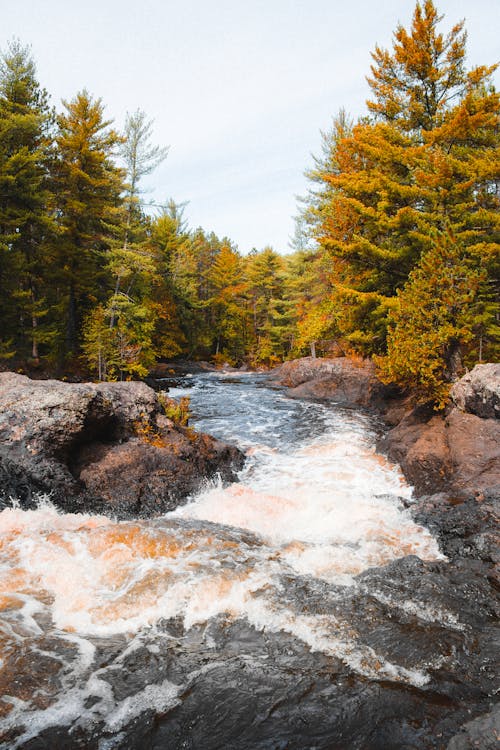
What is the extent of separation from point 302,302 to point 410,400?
22062mm

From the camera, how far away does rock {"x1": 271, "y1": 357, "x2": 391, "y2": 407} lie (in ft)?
54.1

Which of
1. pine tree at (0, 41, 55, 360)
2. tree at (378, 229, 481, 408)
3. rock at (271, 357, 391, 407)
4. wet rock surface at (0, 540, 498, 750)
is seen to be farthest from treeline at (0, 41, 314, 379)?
wet rock surface at (0, 540, 498, 750)

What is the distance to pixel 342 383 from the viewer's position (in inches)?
719

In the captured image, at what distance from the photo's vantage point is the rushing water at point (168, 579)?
3117mm

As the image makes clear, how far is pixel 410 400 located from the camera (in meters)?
13.5

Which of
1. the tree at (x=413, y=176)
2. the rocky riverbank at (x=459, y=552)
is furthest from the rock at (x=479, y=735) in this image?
the tree at (x=413, y=176)

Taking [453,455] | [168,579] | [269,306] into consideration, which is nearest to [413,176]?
[453,455]

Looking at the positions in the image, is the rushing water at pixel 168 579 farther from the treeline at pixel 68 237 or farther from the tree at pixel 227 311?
the tree at pixel 227 311

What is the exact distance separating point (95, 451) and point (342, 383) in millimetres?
13024

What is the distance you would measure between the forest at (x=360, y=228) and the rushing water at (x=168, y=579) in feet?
15.1

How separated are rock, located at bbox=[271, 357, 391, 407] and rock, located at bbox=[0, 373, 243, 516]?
975 centimetres

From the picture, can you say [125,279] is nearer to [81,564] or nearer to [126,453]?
[126,453]

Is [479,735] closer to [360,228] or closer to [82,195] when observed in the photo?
[360,228]

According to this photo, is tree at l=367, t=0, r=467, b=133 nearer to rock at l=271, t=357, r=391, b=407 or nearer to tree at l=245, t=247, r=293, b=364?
rock at l=271, t=357, r=391, b=407
